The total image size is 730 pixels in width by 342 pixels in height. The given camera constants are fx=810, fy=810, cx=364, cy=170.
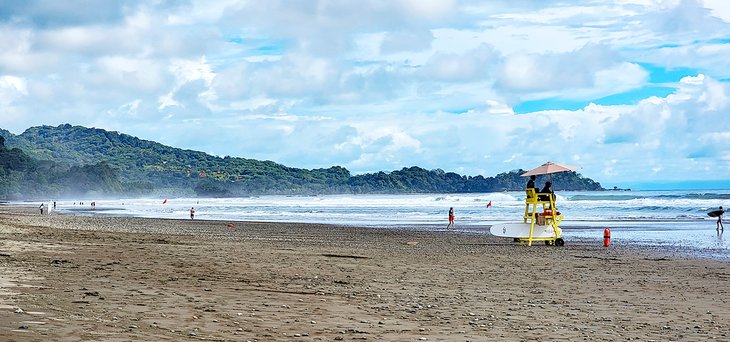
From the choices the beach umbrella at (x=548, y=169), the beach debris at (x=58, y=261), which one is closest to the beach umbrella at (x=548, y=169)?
the beach umbrella at (x=548, y=169)

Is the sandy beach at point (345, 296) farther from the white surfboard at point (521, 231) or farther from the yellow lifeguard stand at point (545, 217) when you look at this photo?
the white surfboard at point (521, 231)

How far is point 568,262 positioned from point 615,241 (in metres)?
8.82

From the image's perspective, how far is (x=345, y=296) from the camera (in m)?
11.1

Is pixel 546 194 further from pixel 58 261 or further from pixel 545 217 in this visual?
pixel 58 261

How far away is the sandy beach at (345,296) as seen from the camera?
8141mm

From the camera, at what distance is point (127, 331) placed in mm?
7516

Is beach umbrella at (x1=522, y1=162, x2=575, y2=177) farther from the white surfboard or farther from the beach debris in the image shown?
the beach debris

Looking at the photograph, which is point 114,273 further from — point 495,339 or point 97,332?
point 495,339

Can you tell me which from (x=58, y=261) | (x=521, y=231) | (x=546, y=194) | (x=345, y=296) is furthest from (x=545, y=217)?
(x=58, y=261)

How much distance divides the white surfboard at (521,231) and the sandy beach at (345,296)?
492cm

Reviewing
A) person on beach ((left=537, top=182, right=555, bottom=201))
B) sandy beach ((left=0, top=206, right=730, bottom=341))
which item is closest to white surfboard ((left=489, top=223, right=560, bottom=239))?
person on beach ((left=537, top=182, right=555, bottom=201))

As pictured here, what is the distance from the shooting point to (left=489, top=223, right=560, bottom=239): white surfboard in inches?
974

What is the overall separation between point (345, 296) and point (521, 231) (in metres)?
15.3

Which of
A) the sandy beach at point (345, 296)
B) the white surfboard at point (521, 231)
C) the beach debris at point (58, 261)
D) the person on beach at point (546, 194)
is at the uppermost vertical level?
the person on beach at point (546, 194)
